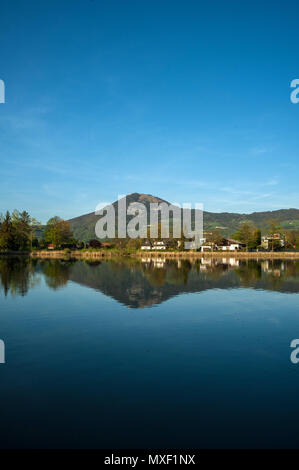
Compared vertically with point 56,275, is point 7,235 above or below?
above

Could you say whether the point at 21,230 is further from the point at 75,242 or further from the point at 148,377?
the point at 148,377

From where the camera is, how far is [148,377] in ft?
38.8

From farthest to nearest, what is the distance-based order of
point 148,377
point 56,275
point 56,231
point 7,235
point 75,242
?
1. point 75,242
2. point 56,231
3. point 7,235
4. point 56,275
5. point 148,377

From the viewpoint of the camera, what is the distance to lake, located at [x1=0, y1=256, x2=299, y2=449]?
837 cm

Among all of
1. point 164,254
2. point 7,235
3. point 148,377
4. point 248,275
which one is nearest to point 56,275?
point 248,275

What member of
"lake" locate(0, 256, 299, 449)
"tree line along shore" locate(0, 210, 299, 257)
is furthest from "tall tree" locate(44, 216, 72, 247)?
"lake" locate(0, 256, 299, 449)

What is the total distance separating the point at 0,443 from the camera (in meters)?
7.90

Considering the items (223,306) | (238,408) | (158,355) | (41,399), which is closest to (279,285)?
(223,306)

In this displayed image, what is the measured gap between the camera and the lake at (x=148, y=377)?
8.37 m

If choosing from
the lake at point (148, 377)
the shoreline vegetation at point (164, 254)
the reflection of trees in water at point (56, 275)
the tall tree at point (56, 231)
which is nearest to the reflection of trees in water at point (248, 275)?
the lake at point (148, 377)

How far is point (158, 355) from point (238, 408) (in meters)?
5.11

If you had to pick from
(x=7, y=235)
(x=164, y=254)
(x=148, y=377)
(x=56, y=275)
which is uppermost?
(x=7, y=235)

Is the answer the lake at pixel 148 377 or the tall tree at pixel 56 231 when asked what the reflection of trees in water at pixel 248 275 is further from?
the tall tree at pixel 56 231
